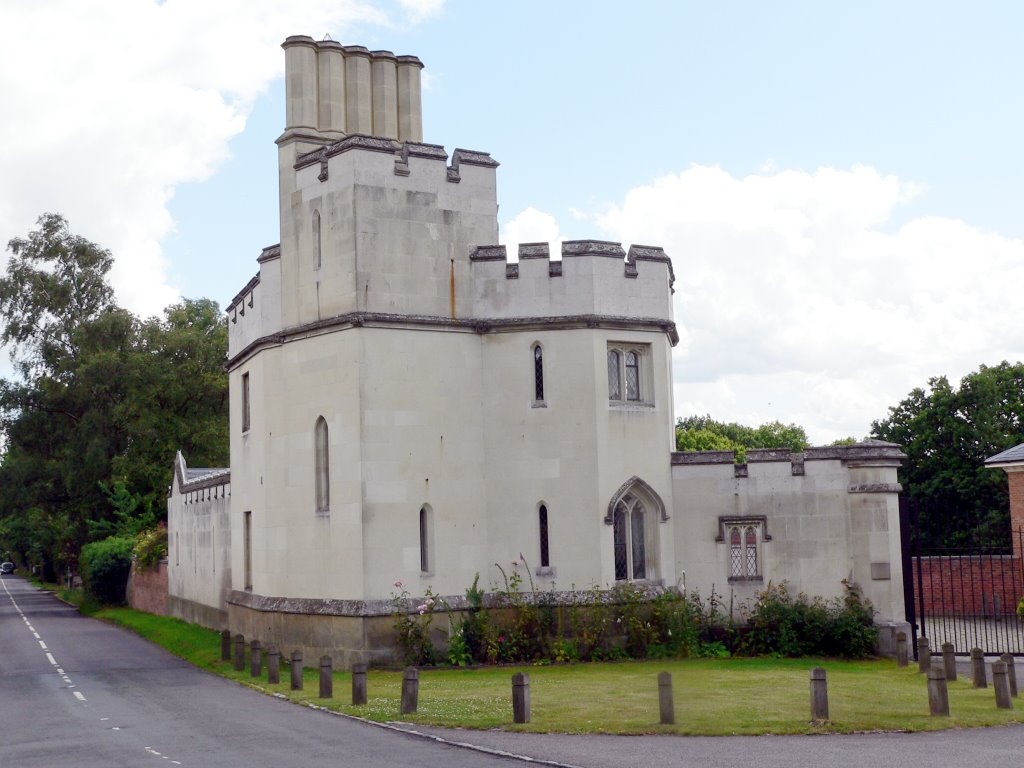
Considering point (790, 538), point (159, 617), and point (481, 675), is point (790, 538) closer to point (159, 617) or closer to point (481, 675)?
point (481, 675)

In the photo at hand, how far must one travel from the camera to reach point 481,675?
19.5 meters

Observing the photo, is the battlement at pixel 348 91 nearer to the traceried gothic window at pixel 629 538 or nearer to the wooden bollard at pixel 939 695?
the traceried gothic window at pixel 629 538

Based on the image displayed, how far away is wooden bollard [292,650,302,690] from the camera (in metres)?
18.0

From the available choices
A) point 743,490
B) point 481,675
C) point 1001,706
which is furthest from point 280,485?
point 1001,706

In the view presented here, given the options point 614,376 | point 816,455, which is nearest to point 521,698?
point 614,376

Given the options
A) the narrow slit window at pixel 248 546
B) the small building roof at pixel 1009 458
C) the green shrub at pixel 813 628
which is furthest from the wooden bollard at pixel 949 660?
the small building roof at pixel 1009 458

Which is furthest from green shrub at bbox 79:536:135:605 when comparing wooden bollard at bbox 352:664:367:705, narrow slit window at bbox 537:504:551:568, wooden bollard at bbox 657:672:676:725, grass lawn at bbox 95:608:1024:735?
wooden bollard at bbox 657:672:676:725

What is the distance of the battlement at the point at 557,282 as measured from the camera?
22000 mm

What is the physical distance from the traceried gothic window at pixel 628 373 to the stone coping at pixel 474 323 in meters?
0.45

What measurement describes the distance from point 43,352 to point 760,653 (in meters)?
39.8

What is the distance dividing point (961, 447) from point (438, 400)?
37109 millimetres

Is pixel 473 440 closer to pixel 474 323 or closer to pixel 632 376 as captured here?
pixel 474 323

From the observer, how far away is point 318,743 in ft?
43.9

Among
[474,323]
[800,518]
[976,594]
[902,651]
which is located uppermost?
[474,323]
